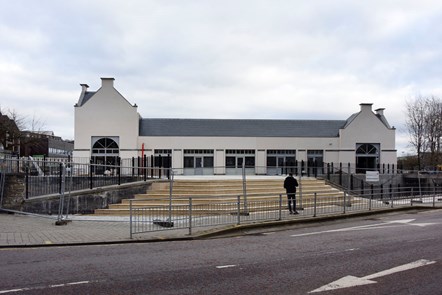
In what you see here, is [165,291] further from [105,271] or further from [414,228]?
[414,228]

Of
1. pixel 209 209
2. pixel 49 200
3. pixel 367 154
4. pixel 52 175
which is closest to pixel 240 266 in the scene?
pixel 209 209

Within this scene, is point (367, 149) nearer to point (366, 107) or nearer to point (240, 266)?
point (366, 107)

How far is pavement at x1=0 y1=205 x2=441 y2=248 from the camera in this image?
10602 mm

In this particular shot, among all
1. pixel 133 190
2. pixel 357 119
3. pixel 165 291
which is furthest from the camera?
pixel 357 119

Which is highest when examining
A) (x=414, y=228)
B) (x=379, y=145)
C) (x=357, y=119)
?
(x=357, y=119)

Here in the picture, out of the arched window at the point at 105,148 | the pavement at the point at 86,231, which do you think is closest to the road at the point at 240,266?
the pavement at the point at 86,231

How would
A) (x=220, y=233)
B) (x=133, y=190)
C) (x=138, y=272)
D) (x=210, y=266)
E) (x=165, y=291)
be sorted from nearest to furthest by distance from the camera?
1. (x=165, y=291)
2. (x=138, y=272)
3. (x=210, y=266)
4. (x=220, y=233)
5. (x=133, y=190)

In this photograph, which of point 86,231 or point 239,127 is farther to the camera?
point 239,127

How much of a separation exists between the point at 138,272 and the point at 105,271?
1.95ft

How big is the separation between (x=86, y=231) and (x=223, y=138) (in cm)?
3466

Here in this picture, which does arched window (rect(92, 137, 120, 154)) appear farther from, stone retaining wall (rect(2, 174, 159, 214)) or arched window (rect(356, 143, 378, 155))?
stone retaining wall (rect(2, 174, 159, 214))

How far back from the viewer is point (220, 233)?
12.3 metres

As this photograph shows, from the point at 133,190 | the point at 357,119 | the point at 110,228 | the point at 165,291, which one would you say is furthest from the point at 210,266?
the point at 357,119

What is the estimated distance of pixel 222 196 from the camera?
1330cm
